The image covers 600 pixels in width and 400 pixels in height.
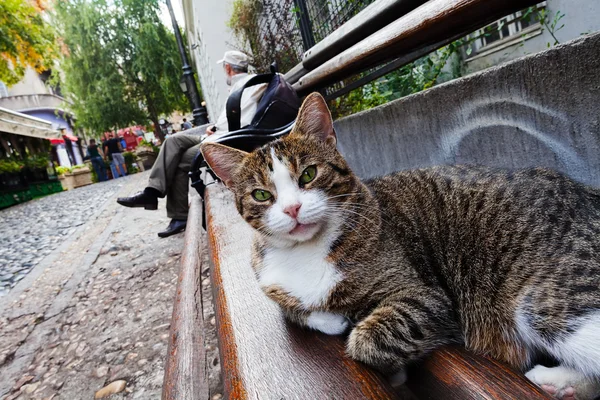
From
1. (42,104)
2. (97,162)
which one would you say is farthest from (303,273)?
(42,104)

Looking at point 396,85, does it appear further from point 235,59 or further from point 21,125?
point 21,125

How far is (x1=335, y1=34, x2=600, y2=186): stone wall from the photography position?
139cm

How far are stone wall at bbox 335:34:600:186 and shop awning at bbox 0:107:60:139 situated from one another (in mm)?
19595

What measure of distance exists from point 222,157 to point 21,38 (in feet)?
61.5

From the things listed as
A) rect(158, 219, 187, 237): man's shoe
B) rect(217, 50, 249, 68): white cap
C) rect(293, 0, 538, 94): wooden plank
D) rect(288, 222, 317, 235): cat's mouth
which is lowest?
rect(158, 219, 187, 237): man's shoe

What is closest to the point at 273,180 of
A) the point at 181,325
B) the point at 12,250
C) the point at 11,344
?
the point at 181,325

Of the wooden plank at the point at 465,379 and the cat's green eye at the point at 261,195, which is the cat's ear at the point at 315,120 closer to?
the cat's green eye at the point at 261,195

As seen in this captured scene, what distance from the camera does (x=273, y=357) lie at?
96 centimetres

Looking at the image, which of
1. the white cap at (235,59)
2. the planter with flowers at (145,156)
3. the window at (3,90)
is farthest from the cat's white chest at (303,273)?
the window at (3,90)

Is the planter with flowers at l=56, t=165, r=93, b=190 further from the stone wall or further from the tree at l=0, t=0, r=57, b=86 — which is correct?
the stone wall

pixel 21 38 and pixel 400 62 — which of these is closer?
pixel 400 62

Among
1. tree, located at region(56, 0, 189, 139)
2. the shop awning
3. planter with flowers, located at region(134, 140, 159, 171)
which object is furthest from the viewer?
planter with flowers, located at region(134, 140, 159, 171)

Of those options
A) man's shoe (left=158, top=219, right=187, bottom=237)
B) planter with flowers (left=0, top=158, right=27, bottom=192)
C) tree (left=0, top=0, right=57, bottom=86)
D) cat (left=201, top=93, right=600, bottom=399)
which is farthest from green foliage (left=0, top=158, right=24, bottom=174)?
cat (left=201, top=93, right=600, bottom=399)

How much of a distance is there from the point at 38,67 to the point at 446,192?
22.1 metres
